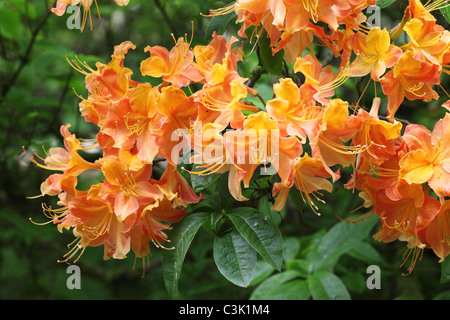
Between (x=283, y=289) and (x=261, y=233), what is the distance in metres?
0.62

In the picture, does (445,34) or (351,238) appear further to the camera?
(351,238)

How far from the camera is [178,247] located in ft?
4.34

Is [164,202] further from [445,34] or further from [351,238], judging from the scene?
[351,238]

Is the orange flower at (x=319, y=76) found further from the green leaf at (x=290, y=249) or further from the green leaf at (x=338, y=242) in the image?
the green leaf at (x=290, y=249)

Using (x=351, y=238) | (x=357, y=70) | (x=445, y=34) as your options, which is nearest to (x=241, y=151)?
(x=357, y=70)

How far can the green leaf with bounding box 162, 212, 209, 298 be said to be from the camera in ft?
4.23

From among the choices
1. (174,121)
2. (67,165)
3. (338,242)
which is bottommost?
(338,242)

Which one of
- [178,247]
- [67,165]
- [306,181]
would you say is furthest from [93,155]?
[306,181]

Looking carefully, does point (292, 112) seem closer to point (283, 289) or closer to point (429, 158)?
point (429, 158)

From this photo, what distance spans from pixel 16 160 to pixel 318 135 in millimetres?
2053

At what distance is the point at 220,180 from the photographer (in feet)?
4.41

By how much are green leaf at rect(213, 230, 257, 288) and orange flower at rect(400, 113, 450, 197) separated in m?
0.43

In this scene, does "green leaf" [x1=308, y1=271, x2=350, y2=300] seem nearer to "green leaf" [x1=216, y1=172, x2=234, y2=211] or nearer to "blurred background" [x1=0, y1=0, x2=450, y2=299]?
"blurred background" [x1=0, y1=0, x2=450, y2=299]

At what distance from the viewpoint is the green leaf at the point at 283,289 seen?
1.79 meters
